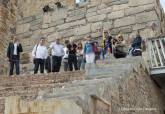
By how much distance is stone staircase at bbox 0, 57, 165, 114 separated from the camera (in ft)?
24.6

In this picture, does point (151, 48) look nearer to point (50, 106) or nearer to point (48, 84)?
point (48, 84)

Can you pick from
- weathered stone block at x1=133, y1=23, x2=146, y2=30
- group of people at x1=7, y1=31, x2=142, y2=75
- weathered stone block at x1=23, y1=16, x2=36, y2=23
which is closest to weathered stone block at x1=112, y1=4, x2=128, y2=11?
weathered stone block at x1=133, y1=23, x2=146, y2=30

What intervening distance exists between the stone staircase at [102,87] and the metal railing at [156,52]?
1.79ft

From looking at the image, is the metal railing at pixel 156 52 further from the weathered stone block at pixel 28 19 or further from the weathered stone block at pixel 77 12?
the weathered stone block at pixel 28 19

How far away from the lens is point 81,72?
1066 centimetres

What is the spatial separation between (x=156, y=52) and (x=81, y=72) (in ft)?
10.2

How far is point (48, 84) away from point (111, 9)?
6.47 m

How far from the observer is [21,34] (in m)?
17.8

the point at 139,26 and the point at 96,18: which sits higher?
the point at 96,18

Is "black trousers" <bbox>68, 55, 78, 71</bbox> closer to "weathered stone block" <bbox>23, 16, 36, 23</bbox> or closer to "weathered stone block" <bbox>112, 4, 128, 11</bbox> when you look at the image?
"weathered stone block" <bbox>112, 4, 128, 11</bbox>

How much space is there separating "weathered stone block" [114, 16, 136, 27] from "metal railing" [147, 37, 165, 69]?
7.94 ft

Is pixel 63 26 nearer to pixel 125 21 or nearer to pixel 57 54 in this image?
pixel 125 21

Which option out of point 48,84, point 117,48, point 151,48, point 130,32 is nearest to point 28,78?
point 48,84

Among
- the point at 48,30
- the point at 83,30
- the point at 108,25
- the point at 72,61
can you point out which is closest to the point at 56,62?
the point at 72,61
